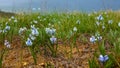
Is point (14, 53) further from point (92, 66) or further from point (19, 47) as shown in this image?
point (92, 66)

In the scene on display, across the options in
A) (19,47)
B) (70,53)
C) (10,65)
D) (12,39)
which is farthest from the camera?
(12,39)

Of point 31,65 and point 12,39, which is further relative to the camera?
point 12,39

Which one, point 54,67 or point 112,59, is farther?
point 54,67

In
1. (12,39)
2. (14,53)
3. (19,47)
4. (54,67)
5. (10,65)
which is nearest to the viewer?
(54,67)

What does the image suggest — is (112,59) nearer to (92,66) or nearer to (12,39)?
(92,66)

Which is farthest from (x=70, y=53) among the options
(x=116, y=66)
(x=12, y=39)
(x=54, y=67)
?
(x=12, y=39)

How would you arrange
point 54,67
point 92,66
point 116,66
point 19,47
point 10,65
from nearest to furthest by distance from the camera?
point 92,66 < point 116,66 < point 54,67 < point 10,65 < point 19,47

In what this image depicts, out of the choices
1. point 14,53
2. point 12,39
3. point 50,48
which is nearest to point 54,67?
point 50,48

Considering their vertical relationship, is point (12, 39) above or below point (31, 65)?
above

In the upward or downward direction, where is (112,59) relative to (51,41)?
downward
